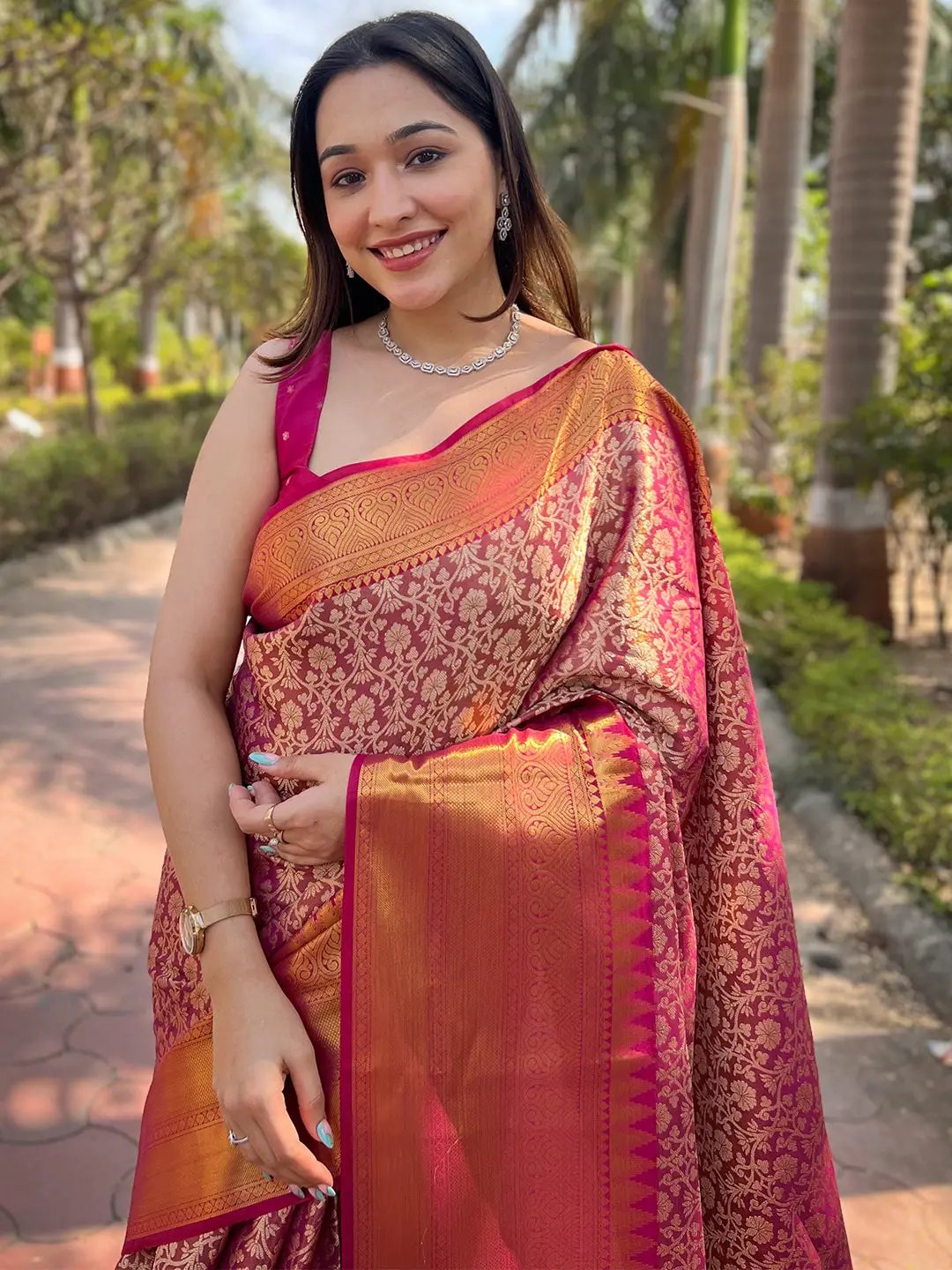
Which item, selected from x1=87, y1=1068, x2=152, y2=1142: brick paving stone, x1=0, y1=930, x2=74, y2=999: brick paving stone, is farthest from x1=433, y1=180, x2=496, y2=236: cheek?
x1=0, y1=930, x2=74, y2=999: brick paving stone

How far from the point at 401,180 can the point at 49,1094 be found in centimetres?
209

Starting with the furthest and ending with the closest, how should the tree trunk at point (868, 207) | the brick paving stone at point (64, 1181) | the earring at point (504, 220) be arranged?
1. the tree trunk at point (868, 207)
2. the brick paving stone at point (64, 1181)
3. the earring at point (504, 220)

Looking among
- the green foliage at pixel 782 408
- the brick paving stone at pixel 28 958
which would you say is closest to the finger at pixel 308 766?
the brick paving stone at pixel 28 958

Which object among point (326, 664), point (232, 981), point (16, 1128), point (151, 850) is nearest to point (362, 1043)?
point (232, 981)

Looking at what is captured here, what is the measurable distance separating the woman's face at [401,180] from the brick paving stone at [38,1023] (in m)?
2.09

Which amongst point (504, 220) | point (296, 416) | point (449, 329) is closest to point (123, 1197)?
point (296, 416)

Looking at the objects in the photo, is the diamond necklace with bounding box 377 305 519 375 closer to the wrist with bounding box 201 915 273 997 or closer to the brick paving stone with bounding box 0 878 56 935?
the wrist with bounding box 201 915 273 997

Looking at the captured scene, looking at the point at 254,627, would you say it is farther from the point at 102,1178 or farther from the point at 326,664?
the point at 102,1178

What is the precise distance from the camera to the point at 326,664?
1273mm

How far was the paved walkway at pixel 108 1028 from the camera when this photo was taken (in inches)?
86.7

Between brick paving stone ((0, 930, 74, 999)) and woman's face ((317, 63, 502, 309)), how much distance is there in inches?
90.0

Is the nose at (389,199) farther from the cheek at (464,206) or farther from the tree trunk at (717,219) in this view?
the tree trunk at (717,219)

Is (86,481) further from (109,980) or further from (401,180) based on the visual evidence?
(401,180)

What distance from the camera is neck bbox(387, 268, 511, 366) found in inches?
55.1
